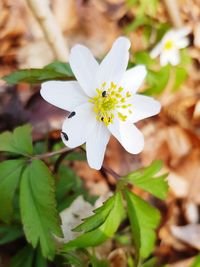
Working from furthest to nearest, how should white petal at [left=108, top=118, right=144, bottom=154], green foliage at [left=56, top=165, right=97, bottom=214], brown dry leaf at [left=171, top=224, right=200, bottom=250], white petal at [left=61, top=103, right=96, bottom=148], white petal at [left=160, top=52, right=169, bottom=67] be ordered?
white petal at [left=160, top=52, right=169, bottom=67] < brown dry leaf at [left=171, top=224, right=200, bottom=250] < green foliage at [left=56, top=165, right=97, bottom=214] < white petal at [left=108, top=118, right=144, bottom=154] < white petal at [left=61, top=103, right=96, bottom=148]

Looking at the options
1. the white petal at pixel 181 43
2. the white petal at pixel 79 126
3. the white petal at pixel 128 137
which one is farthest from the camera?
the white petal at pixel 181 43

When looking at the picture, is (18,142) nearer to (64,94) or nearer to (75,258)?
(64,94)

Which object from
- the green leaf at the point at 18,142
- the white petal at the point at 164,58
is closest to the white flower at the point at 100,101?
the green leaf at the point at 18,142

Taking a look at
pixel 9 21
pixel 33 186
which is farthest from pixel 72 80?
pixel 9 21

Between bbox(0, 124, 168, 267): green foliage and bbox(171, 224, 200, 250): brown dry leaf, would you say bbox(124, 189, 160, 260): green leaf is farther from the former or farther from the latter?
bbox(171, 224, 200, 250): brown dry leaf

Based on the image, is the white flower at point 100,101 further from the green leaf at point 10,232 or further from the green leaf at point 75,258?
the green leaf at point 10,232

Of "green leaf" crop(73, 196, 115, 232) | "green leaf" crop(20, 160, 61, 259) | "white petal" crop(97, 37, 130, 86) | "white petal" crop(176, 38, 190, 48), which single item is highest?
"white petal" crop(97, 37, 130, 86)

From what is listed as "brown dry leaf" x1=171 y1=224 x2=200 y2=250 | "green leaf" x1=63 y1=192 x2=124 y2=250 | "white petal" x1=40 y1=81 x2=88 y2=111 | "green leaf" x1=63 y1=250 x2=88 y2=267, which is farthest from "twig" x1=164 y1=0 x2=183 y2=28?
"green leaf" x1=63 y1=250 x2=88 y2=267
